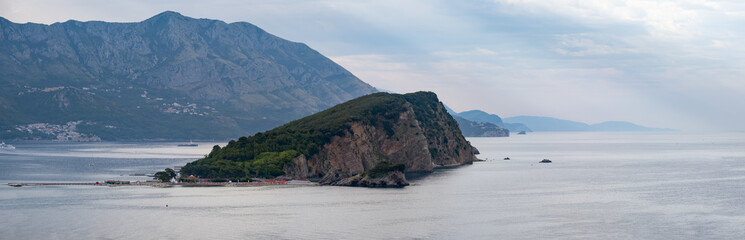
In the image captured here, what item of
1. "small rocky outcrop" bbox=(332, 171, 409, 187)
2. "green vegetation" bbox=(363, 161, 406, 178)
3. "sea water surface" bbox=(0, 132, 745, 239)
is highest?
"green vegetation" bbox=(363, 161, 406, 178)

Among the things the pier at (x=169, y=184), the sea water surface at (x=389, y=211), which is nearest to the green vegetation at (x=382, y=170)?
the sea water surface at (x=389, y=211)

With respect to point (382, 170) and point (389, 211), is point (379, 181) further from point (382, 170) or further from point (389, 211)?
point (389, 211)

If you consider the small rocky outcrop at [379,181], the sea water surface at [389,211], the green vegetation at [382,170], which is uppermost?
the green vegetation at [382,170]

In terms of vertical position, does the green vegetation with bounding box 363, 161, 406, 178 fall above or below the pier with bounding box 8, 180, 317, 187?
above

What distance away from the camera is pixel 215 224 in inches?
4171

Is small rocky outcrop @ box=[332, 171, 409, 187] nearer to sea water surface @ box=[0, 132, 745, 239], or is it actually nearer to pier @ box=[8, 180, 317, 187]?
sea water surface @ box=[0, 132, 745, 239]

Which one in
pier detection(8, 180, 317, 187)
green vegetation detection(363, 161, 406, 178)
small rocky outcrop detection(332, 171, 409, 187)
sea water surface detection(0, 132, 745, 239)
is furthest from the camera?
green vegetation detection(363, 161, 406, 178)

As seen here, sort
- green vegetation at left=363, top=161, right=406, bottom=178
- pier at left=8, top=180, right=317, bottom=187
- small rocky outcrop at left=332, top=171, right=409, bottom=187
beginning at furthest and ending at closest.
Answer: green vegetation at left=363, top=161, right=406, bottom=178, small rocky outcrop at left=332, top=171, right=409, bottom=187, pier at left=8, top=180, right=317, bottom=187

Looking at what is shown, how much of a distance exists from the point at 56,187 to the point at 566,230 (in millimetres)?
106858

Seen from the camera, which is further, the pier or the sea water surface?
the pier

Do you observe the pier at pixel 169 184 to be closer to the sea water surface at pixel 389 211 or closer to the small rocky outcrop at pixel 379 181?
the sea water surface at pixel 389 211

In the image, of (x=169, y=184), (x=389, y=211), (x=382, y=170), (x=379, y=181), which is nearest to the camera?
(x=389, y=211)

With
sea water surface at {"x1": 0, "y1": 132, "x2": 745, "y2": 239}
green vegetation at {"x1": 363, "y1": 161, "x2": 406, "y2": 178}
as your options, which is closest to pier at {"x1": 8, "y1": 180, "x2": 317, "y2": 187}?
sea water surface at {"x1": 0, "y1": 132, "x2": 745, "y2": 239}

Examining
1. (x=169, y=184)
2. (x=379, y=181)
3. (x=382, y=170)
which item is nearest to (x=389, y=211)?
(x=379, y=181)
